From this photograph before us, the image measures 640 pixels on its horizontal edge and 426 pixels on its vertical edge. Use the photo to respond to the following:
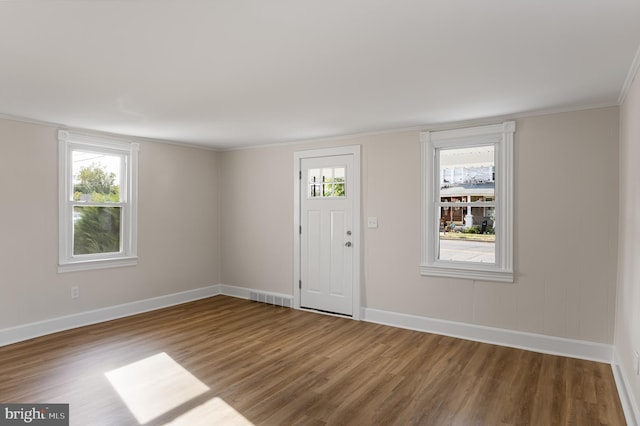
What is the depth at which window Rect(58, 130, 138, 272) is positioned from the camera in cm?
456

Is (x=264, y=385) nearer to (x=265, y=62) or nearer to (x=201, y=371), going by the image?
(x=201, y=371)

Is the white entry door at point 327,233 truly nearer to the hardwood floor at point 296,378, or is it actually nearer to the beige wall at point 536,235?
the beige wall at point 536,235

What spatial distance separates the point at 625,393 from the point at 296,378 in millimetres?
2451

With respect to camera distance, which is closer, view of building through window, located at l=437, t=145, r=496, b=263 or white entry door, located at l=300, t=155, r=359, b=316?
view of building through window, located at l=437, t=145, r=496, b=263

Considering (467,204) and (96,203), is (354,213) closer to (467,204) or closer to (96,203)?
(467,204)

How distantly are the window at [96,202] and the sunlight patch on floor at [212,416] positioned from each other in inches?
114

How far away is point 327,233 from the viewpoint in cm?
530

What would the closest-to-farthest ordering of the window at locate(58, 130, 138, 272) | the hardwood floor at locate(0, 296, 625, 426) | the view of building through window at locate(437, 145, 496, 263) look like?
the hardwood floor at locate(0, 296, 625, 426) → the view of building through window at locate(437, 145, 496, 263) → the window at locate(58, 130, 138, 272)

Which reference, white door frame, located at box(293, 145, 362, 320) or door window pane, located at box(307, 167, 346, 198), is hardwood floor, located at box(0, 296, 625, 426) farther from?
door window pane, located at box(307, 167, 346, 198)

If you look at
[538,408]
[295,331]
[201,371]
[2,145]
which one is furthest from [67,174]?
[538,408]

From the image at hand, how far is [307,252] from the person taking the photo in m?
5.50

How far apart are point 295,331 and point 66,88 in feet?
10.7

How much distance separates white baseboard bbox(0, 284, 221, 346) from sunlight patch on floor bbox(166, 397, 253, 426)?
8.86 ft

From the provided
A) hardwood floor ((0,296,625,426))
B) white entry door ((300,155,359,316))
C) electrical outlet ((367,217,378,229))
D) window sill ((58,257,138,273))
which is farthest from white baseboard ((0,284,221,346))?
electrical outlet ((367,217,378,229))
